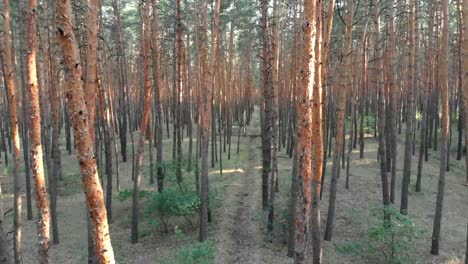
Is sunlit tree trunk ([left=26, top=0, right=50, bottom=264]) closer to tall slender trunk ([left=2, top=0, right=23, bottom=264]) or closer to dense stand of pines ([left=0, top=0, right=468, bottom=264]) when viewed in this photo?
dense stand of pines ([left=0, top=0, right=468, bottom=264])

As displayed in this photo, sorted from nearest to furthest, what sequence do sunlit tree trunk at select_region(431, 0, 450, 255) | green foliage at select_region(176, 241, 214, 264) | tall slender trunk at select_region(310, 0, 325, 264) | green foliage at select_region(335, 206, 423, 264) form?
tall slender trunk at select_region(310, 0, 325, 264) → green foliage at select_region(176, 241, 214, 264) → sunlit tree trunk at select_region(431, 0, 450, 255) → green foliage at select_region(335, 206, 423, 264)

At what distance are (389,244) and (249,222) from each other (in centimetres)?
517

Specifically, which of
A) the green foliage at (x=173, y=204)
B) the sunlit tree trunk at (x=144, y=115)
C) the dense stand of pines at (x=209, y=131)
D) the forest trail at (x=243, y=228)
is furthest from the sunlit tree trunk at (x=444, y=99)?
the sunlit tree trunk at (x=144, y=115)

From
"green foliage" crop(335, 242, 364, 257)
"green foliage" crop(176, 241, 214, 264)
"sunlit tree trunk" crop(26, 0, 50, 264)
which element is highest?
"sunlit tree trunk" crop(26, 0, 50, 264)

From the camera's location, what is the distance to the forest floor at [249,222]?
12.9 metres

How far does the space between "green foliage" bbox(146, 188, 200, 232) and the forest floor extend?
0.75 metres

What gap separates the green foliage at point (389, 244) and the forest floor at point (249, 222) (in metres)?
0.24

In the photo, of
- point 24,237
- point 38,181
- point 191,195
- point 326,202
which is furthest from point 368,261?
point 24,237

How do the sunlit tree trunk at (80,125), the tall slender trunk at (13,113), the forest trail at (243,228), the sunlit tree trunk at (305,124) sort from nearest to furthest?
the sunlit tree trunk at (80,125)
the sunlit tree trunk at (305,124)
the tall slender trunk at (13,113)
the forest trail at (243,228)

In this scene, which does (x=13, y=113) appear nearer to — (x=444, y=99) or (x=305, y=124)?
(x=305, y=124)

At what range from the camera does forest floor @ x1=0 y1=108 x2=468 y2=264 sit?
12883 millimetres

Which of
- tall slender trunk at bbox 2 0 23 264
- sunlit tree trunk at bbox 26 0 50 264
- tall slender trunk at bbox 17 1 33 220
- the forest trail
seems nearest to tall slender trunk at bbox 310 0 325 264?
the forest trail

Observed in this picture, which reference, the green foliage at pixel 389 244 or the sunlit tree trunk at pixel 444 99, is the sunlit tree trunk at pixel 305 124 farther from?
the sunlit tree trunk at pixel 444 99

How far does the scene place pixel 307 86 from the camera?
6.61 m
